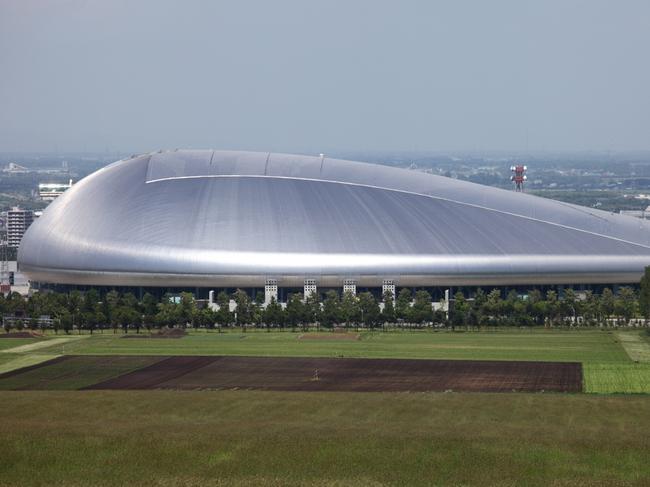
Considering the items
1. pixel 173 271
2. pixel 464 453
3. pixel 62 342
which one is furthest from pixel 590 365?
pixel 173 271

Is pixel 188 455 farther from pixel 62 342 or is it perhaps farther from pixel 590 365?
pixel 62 342

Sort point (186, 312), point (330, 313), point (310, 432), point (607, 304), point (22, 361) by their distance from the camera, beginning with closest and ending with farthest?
1. point (310, 432)
2. point (22, 361)
3. point (330, 313)
4. point (186, 312)
5. point (607, 304)

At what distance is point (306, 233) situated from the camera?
112 metres

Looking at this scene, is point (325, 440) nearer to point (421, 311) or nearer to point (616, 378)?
point (616, 378)

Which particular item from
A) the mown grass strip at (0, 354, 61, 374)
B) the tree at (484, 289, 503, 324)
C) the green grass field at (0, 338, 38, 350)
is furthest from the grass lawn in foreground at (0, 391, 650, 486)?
the tree at (484, 289, 503, 324)

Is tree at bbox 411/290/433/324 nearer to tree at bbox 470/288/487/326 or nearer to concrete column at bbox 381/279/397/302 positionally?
tree at bbox 470/288/487/326

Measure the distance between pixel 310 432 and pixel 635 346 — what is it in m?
36.9

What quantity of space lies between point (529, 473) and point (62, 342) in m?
48.2

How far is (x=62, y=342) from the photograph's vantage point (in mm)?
91250

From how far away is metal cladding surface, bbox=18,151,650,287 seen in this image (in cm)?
10888

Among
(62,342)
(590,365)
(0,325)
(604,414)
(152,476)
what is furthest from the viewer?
(0,325)

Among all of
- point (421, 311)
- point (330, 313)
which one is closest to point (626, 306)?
point (421, 311)

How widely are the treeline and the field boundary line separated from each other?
280 inches

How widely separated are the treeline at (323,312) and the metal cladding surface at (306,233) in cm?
247
